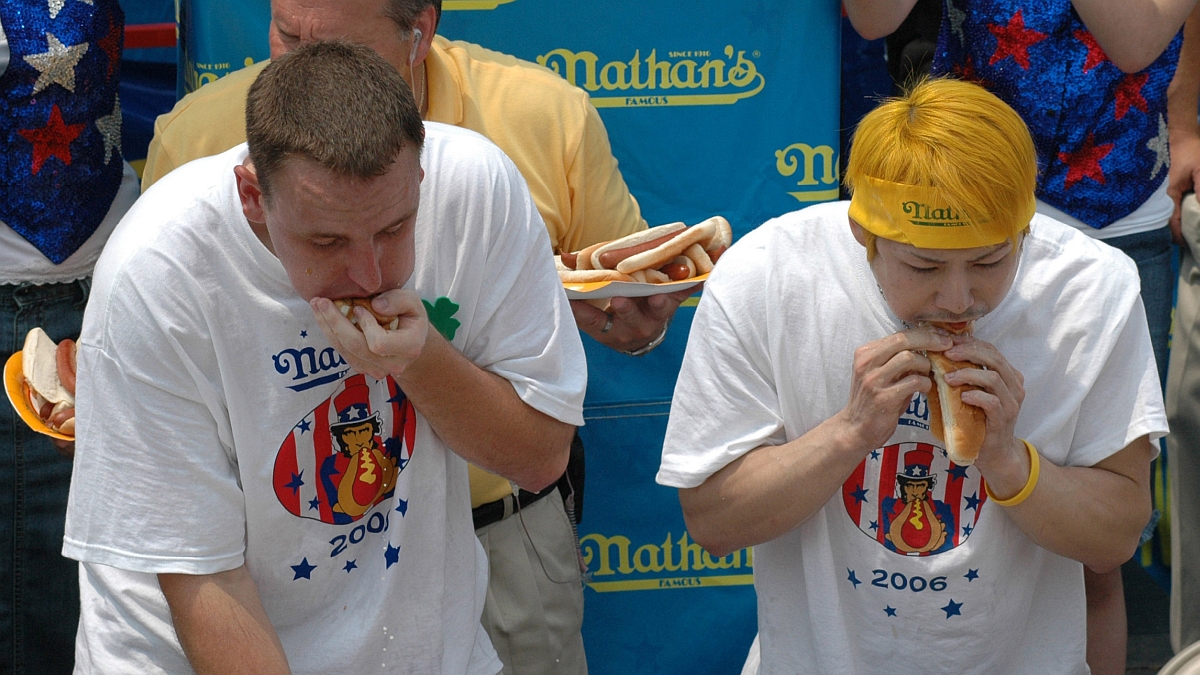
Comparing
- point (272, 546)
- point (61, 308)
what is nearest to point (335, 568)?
point (272, 546)

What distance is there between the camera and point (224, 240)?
209 centimetres

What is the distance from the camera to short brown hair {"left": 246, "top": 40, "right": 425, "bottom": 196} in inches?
75.1

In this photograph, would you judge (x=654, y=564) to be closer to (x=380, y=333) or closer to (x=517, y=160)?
(x=517, y=160)

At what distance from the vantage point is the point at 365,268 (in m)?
1.99

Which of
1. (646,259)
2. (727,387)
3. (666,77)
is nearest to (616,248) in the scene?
(646,259)

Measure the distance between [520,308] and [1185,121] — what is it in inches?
95.7

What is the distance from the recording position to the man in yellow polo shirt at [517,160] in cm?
282

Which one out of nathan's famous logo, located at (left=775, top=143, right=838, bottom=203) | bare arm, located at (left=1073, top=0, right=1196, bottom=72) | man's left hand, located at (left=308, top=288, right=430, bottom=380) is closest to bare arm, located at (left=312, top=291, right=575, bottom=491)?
man's left hand, located at (left=308, top=288, right=430, bottom=380)

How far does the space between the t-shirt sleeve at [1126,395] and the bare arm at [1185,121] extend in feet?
4.94

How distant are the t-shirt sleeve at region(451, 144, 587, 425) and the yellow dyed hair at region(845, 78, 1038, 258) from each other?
57 cm

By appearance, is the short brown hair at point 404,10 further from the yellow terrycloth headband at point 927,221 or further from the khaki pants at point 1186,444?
the khaki pants at point 1186,444

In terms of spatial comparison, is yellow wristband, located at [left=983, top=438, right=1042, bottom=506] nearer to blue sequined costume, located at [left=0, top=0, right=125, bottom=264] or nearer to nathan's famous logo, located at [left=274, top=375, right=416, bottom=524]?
nathan's famous logo, located at [left=274, top=375, right=416, bottom=524]

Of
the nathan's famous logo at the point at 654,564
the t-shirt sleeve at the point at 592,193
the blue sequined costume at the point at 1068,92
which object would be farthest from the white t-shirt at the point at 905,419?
the nathan's famous logo at the point at 654,564

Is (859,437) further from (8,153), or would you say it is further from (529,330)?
(8,153)
